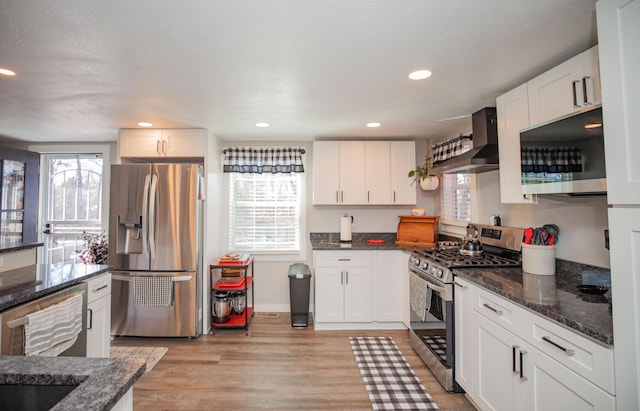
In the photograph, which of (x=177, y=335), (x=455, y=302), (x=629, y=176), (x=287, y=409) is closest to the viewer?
(x=629, y=176)

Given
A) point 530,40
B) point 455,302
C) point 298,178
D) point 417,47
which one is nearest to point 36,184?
point 298,178

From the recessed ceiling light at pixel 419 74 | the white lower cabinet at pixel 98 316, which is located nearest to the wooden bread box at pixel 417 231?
the recessed ceiling light at pixel 419 74

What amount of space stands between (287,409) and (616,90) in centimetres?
247

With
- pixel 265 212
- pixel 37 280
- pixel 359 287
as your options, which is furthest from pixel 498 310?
pixel 265 212

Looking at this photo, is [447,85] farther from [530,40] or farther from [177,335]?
[177,335]

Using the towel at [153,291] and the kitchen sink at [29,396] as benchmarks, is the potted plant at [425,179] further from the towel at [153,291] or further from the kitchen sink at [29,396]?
the kitchen sink at [29,396]

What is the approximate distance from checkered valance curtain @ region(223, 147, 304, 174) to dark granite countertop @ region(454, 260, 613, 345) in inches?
94.8

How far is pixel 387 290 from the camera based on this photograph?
3.30m

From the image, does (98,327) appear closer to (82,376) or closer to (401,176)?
(82,376)

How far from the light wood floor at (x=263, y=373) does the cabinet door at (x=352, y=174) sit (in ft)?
5.23

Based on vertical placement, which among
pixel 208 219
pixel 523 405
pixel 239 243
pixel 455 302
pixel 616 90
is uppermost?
pixel 616 90

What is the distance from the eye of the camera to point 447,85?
2201 millimetres

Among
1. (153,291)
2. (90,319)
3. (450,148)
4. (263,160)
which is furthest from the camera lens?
(263,160)

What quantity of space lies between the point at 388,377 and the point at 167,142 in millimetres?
3288
